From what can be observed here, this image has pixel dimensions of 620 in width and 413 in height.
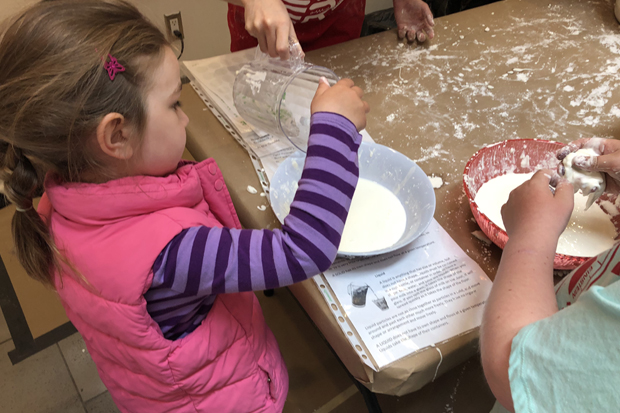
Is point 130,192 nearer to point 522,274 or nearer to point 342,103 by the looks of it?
point 342,103

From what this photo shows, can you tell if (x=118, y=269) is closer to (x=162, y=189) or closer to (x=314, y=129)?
(x=162, y=189)

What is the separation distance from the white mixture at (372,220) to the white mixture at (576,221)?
0.16 meters

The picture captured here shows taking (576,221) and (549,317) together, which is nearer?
(549,317)

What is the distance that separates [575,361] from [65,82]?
0.61 m

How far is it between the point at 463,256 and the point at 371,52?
748 mm

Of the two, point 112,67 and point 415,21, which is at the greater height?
point 112,67

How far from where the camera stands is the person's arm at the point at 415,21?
1252mm

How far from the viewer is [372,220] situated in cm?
77

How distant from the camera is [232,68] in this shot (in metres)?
1.17

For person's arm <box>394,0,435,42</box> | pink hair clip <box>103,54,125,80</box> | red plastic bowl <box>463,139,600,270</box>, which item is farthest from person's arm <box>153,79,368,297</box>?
person's arm <box>394,0,435,42</box>

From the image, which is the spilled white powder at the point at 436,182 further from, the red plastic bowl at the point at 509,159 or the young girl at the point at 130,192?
the young girl at the point at 130,192

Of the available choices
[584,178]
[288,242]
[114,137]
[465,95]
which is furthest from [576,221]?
[114,137]

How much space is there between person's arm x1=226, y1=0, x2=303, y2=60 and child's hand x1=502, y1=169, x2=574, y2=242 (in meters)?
0.51

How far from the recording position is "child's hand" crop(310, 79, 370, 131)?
632 mm
